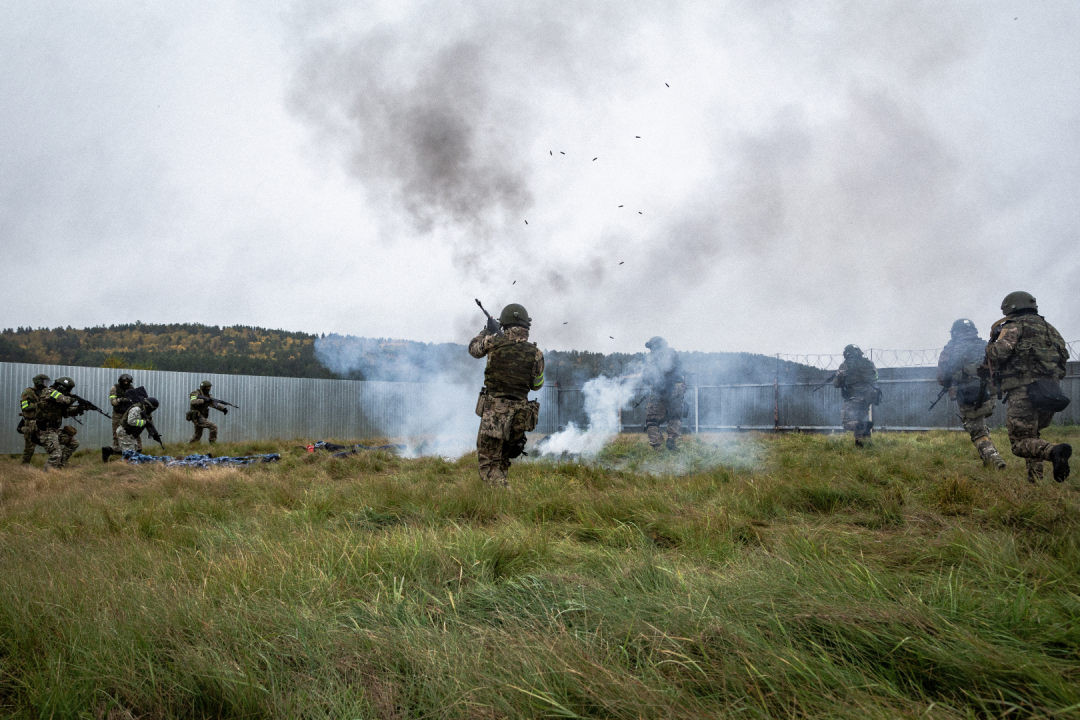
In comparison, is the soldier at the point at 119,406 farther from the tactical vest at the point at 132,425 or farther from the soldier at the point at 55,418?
the soldier at the point at 55,418

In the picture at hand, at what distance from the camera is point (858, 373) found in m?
10.1

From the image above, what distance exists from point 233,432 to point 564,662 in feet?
60.5

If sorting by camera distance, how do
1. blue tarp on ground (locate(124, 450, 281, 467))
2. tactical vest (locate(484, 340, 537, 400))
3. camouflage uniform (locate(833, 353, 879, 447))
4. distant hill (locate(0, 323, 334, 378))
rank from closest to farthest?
1. tactical vest (locate(484, 340, 537, 400))
2. blue tarp on ground (locate(124, 450, 281, 467))
3. camouflage uniform (locate(833, 353, 879, 447))
4. distant hill (locate(0, 323, 334, 378))

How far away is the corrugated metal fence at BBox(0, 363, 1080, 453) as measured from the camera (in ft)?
49.5

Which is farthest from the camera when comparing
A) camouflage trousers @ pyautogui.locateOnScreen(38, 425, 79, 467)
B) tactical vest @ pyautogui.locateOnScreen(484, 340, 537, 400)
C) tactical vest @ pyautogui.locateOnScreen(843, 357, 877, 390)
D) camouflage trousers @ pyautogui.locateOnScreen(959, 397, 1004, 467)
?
tactical vest @ pyautogui.locateOnScreen(843, 357, 877, 390)

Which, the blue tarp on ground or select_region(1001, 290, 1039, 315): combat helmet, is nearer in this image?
select_region(1001, 290, 1039, 315): combat helmet

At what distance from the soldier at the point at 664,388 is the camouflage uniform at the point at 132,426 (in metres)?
9.73

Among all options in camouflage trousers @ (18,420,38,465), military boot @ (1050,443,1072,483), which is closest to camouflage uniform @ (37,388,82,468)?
camouflage trousers @ (18,420,38,465)

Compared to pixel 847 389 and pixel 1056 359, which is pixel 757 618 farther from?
pixel 847 389

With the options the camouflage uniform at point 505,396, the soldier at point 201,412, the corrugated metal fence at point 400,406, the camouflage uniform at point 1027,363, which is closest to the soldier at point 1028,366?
the camouflage uniform at point 1027,363

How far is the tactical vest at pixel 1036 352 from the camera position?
5.61 m

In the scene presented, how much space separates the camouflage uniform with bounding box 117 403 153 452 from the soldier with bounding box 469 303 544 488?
8.01 metres

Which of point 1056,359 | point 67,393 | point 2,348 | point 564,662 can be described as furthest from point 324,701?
point 2,348

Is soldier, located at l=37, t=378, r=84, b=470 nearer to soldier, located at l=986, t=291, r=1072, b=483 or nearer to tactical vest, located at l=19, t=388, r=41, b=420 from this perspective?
tactical vest, located at l=19, t=388, r=41, b=420
